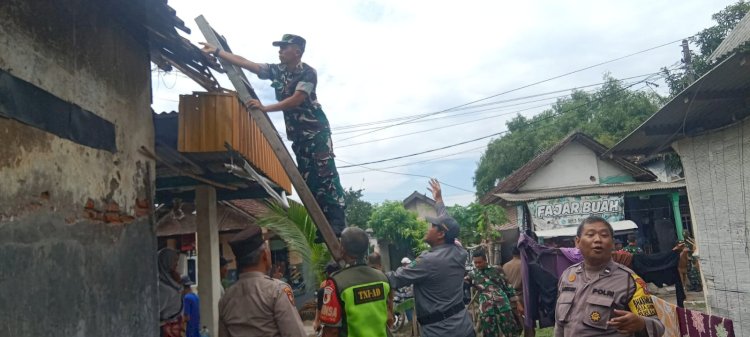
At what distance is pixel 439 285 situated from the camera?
3.87 meters

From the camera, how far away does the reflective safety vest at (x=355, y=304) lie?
9.93ft

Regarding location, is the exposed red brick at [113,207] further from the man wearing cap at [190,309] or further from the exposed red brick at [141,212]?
the man wearing cap at [190,309]

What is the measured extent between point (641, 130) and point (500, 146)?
23.5m

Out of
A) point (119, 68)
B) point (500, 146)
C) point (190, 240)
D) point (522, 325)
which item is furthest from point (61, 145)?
point (500, 146)

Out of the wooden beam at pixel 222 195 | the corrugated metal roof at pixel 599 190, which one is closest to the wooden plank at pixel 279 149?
the wooden beam at pixel 222 195

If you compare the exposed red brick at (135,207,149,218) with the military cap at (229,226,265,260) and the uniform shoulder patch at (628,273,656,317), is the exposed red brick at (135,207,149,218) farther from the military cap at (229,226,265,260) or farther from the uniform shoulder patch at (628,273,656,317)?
the uniform shoulder patch at (628,273,656,317)

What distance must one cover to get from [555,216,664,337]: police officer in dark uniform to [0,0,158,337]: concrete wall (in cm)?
269

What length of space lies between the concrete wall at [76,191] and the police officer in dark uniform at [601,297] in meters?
2.69

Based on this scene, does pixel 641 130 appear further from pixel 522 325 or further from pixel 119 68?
pixel 119 68

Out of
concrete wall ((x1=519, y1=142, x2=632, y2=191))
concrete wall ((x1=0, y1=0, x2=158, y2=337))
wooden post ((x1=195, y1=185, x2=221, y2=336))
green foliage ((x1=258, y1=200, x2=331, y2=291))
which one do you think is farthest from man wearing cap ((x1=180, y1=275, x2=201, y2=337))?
concrete wall ((x1=519, y1=142, x2=632, y2=191))

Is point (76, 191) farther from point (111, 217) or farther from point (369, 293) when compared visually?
point (369, 293)

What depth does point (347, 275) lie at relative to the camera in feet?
10.2

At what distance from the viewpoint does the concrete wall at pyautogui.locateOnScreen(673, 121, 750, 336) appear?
6.22 m

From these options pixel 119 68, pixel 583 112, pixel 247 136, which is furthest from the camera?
pixel 583 112
